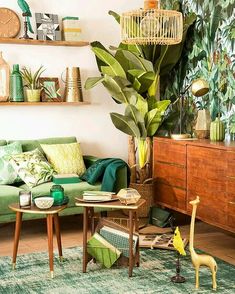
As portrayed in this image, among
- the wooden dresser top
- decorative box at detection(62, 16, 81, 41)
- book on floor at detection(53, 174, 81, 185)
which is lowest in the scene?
book on floor at detection(53, 174, 81, 185)

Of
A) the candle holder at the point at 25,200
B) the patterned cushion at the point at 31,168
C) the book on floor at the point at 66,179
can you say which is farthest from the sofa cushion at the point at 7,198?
the candle holder at the point at 25,200

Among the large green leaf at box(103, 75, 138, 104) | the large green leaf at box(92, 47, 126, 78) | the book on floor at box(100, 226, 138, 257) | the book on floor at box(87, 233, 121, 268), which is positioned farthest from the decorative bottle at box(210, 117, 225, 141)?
the book on floor at box(87, 233, 121, 268)

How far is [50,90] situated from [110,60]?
740 mm

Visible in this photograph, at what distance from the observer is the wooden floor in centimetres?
442

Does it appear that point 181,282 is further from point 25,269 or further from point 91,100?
point 91,100

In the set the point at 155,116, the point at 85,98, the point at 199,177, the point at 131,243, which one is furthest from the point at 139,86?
the point at 131,243

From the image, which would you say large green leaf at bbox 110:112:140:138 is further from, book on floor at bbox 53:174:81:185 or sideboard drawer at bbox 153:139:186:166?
book on floor at bbox 53:174:81:185

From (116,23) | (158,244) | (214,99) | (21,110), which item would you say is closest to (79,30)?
(116,23)

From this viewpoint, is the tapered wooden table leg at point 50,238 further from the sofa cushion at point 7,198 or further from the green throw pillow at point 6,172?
the green throw pillow at point 6,172

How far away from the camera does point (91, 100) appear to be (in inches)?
236

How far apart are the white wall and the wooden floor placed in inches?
37.2

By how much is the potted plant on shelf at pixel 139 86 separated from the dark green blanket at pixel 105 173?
1.55 ft

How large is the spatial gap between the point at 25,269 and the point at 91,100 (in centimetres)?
258

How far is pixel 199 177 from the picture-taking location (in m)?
4.65
